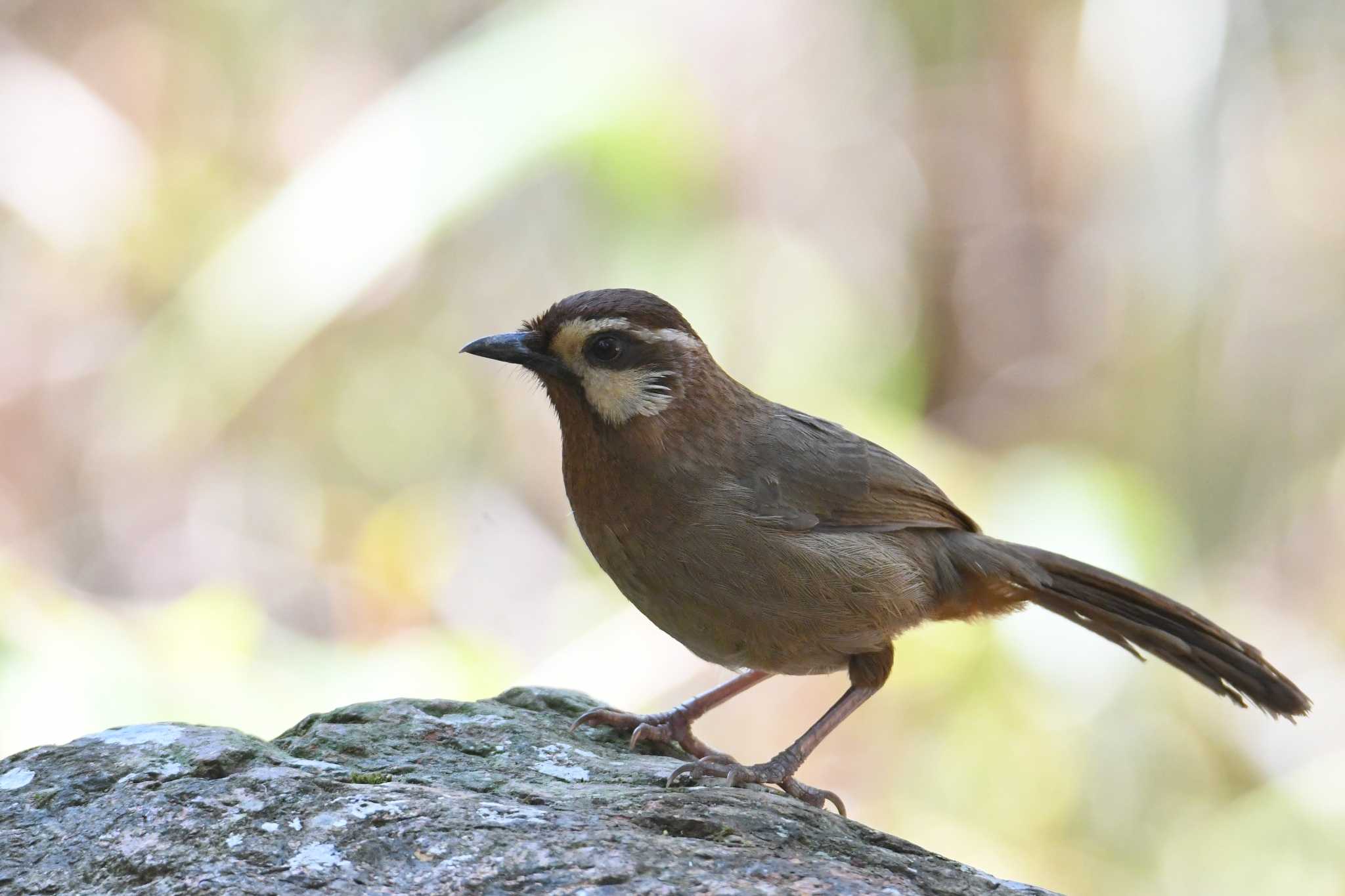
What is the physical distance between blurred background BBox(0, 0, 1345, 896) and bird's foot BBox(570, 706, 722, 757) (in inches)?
70.5

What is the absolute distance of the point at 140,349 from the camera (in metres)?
7.28

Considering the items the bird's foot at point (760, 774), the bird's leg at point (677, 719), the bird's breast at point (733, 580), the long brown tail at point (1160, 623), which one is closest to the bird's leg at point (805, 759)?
the bird's foot at point (760, 774)

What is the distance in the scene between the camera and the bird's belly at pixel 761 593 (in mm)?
3686

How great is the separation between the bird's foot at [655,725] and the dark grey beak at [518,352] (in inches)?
39.8

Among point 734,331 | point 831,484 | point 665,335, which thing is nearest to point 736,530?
point 831,484

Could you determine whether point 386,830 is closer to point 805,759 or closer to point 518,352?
point 805,759

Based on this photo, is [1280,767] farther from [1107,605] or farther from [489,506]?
[489,506]

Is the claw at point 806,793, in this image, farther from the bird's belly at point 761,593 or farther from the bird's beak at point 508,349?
the bird's beak at point 508,349

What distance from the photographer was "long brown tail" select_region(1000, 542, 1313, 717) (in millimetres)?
4297

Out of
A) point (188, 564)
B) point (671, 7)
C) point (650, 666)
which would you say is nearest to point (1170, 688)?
Result: point (650, 666)

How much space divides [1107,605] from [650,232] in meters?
3.91

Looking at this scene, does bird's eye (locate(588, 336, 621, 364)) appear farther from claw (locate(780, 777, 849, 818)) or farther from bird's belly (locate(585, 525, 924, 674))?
claw (locate(780, 777, 849, 818))

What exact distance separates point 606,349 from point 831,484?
82 centimetres

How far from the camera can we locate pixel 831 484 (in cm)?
410
